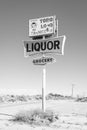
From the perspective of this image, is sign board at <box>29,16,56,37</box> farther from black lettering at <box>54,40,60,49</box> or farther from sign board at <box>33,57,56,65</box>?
sign board at <box>33,57,56,65</box>

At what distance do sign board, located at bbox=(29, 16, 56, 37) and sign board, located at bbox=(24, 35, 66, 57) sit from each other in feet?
1.89

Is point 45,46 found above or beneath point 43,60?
above

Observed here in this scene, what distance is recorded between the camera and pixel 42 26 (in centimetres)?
1781

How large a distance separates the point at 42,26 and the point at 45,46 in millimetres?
1423

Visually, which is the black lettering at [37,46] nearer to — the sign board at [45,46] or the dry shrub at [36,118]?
the sign board at [45,46]

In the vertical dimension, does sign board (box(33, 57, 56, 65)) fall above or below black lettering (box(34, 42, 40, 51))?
below

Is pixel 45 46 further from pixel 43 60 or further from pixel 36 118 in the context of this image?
pixel 36 118

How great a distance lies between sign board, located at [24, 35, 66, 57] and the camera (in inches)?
669

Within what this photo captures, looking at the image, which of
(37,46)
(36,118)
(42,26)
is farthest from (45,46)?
(36,118)

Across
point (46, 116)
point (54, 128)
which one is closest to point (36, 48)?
point (46, 116)

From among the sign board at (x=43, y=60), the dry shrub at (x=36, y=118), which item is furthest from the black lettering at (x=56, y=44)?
the dry shrub at (x=36, y=118)

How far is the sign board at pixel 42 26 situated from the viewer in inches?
686

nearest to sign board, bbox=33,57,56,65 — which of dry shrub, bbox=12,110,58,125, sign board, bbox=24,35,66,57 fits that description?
sign board, bbox=24,35,66,57

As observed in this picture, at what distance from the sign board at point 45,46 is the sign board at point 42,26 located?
1.89ft
